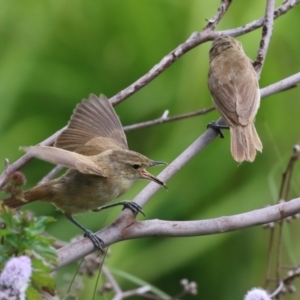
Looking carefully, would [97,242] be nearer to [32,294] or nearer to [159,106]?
[32,294]

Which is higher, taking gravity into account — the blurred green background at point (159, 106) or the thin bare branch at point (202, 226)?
the blurred green background at point (159, 106)

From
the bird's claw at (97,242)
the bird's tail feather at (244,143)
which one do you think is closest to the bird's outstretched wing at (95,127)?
the bird's tail feather at (244,143)

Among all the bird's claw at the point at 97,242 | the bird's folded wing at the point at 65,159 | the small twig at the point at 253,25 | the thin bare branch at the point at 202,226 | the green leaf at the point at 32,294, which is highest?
the small twig at the point at 253,25

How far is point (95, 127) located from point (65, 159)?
54 cm

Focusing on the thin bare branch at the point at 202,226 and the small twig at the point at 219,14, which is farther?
the small twig at the point at 219,14

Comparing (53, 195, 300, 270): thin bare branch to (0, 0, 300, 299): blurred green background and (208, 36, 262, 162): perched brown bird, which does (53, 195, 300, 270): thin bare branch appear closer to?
(208, 36, 262, 162): perched brown bird

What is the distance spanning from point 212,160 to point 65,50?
2.24 feet

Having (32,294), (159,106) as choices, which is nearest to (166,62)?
(32,294)

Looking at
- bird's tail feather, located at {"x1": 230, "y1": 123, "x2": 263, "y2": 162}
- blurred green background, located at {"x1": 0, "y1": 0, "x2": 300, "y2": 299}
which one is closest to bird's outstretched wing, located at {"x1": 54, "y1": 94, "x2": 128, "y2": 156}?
bird's tail feather, located at {"x1": 230, "y1": 123, "x2": 263, "y2": 162}

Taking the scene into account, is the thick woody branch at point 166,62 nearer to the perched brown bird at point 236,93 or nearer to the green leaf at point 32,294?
the perched brown bird at point 236,93

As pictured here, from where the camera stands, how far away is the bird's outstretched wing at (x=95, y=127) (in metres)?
1.83

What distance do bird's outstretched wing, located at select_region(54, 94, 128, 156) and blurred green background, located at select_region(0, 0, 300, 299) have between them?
28.3 inches

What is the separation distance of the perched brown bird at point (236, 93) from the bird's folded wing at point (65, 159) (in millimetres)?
429

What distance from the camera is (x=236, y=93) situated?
213cm
